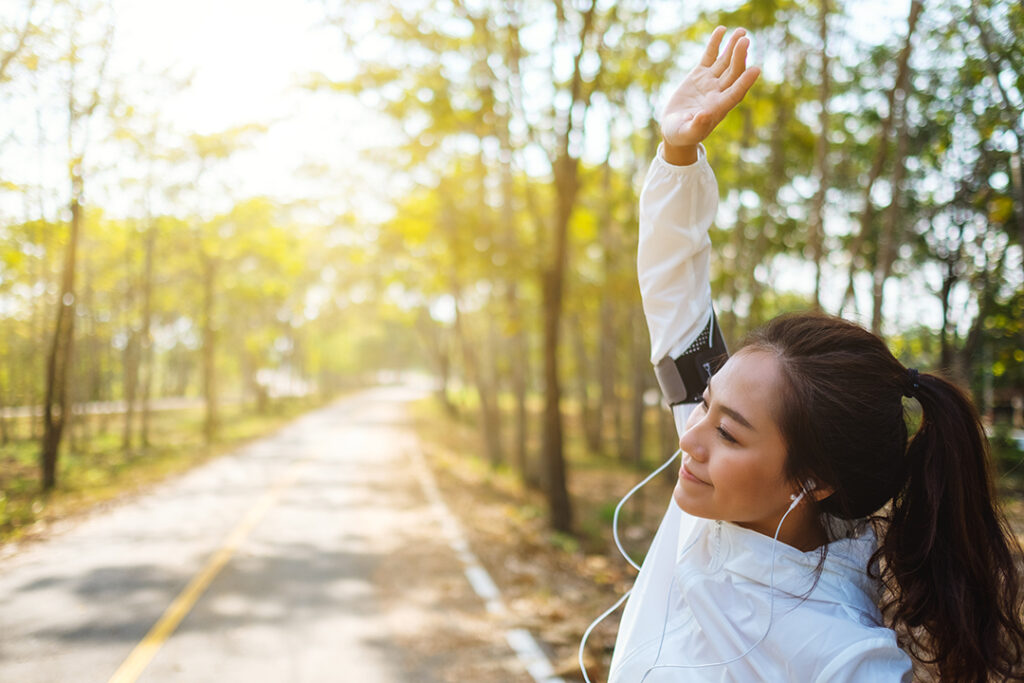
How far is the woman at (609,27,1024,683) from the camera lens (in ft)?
5.12

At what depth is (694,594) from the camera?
5.39 feet

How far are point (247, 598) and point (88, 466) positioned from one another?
9.75 metres

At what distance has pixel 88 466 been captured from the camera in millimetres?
14273

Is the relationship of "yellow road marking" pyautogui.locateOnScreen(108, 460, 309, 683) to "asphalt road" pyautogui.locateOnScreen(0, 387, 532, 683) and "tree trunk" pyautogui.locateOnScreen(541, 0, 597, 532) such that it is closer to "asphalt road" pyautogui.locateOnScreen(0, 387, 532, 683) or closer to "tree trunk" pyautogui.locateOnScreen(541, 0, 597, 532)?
"asphalt road" pyautogui.locateOnScreen(0, 387, 532, 683)

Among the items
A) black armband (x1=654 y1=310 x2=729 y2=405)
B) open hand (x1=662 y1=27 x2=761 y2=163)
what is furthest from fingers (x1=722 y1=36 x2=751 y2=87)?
black armband (x1=654 y1=310 x2=729 y2=405)

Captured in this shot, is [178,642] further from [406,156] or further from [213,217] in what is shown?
[213,217]

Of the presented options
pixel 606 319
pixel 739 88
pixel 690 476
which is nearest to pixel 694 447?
pixel 690 476

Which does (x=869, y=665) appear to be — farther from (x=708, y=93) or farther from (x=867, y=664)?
(x=708, y=93)

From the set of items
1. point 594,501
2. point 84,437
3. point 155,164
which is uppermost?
point 155,164

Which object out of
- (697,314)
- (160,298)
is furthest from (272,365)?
(697,314)

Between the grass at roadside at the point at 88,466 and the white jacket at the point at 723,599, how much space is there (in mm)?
8969

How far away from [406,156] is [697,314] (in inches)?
490

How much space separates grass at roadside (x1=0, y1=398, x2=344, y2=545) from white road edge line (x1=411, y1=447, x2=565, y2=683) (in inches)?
197

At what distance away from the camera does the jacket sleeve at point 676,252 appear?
79.2 inches
